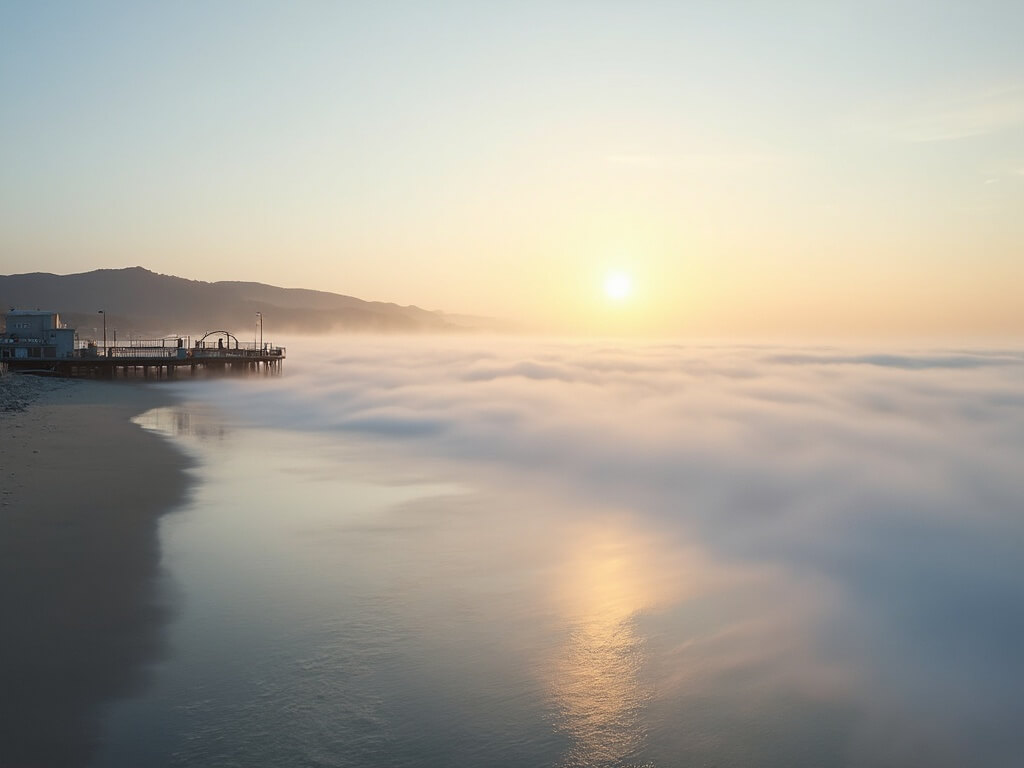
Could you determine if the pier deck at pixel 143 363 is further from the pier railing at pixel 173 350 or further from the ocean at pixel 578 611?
the ocean at pixel 578 611

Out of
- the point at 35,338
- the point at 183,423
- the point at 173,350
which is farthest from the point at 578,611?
the point at 173,350

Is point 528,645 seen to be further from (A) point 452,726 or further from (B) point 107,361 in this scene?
(B) point 107,361

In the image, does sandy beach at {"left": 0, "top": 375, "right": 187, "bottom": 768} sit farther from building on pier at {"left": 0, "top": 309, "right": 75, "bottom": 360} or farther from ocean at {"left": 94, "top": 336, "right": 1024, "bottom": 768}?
building on pier at {"left": 0, "top": 309, "right": 75, "bottom": 360}

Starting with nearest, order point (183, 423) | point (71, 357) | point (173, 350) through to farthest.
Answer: point (183, 423)
point (71, 357)
point (173, 350)

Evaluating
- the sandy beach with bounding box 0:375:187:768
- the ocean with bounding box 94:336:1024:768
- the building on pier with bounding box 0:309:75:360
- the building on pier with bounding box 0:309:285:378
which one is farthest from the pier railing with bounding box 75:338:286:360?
the sandy beach with bounding box 0:375:187:768

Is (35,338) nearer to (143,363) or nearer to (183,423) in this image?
(143,363)
